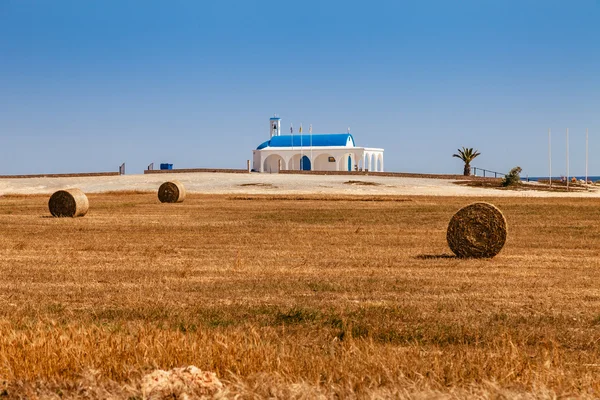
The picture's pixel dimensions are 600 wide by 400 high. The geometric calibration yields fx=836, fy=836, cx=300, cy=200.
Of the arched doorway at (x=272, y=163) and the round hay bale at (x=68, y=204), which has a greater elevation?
the arched doorway at (x=272, y=163)

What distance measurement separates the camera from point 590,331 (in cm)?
1168

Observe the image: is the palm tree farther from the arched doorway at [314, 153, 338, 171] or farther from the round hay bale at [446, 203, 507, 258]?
the round hay bale at [446, 203, 507, 258]

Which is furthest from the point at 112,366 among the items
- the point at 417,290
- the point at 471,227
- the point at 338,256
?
the point at 471,227

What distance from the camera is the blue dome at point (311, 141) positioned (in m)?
101

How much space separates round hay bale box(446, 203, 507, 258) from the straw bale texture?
15.3m

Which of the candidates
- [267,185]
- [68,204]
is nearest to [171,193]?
[68,204]

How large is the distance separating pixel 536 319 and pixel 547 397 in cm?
596

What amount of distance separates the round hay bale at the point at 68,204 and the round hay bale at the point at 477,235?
19039mm

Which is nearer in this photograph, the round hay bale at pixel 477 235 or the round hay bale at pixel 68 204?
the round hay bale at pixel 477 235

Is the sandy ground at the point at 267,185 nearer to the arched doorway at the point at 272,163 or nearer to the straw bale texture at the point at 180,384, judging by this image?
the arched doorway at the point at 272,163

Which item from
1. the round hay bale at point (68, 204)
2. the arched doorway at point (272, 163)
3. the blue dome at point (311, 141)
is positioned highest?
the blue dome at point (311, 141)

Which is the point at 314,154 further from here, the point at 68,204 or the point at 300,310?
the point at 300,310

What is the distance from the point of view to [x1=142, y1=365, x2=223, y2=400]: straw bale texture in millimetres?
7074

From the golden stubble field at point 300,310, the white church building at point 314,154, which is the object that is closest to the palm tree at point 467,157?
the white church building at point 314,154
